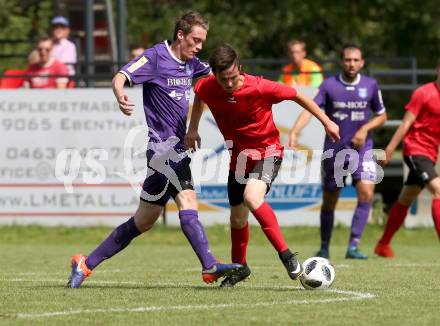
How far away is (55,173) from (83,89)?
121 centimetres

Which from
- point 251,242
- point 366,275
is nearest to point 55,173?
point 251,242

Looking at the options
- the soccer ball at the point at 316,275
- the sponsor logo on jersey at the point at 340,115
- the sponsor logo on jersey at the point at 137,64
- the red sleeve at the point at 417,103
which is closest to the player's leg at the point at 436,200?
the red sleeve at the point at 417,103

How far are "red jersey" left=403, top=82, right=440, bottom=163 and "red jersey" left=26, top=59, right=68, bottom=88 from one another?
20.6 feet

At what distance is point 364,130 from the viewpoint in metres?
13.4

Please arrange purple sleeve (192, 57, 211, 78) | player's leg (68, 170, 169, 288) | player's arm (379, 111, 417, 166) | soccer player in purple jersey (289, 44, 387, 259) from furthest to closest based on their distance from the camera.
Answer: soccer player in purple jersey (289, 44, 387, 259) < player's arm (379, 111, 417, 166) < purple sleeve (192, 57, 211, 78) < player's leg (68, 170, 169, 288)

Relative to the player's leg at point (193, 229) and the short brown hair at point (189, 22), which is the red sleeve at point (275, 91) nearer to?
the short brown hair at point (189, 22)

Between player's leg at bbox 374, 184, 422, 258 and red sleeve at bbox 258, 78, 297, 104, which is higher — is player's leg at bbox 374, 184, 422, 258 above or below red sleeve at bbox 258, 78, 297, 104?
below

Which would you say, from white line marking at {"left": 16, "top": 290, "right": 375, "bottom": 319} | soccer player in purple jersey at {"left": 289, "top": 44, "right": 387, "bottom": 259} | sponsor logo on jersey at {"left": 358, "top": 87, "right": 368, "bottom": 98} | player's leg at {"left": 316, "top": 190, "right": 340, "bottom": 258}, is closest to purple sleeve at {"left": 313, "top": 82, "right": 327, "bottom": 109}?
soccer player in purple jersey at {"left": 289, "top": 44, "right": 387, "bottom": 259}

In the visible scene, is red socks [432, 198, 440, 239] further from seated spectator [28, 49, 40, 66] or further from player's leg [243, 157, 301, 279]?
seated spectator [28, 49, 40, 66]

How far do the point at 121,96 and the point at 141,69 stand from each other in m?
0.62

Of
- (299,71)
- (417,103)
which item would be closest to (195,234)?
(417,103)

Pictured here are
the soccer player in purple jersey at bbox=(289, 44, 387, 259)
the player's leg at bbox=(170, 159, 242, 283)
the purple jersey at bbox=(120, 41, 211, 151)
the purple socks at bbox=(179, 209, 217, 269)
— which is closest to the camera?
the player's leg at bbox=(170, 159, 242, 283)

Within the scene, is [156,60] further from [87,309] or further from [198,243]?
[87,309]

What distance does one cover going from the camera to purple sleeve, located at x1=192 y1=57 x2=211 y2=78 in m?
9.79
